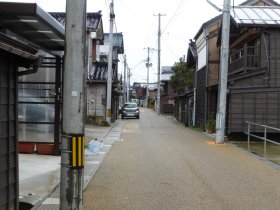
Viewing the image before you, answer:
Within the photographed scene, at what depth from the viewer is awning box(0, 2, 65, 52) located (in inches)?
289

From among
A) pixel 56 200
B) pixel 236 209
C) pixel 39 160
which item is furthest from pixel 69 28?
pixel 39 160

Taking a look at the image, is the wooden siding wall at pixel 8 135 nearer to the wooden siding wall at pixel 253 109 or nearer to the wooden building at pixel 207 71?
the wooden siding wall at pixel 253 109

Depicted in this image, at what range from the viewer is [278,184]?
9.74 m

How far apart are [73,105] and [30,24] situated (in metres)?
3.22

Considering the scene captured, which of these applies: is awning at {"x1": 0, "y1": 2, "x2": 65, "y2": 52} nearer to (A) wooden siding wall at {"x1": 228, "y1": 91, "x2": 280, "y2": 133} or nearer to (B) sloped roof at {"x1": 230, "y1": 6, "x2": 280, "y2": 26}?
(A) wooden siding wall at {"x1": 228, "y1": 91, "x2": 280, "y2": 133}

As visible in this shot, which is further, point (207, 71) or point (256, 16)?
point (207, 71)

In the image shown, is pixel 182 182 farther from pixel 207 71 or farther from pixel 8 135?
pixel 207 71

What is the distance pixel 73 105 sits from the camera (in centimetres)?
585

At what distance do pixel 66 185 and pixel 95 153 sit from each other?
898 centimetres

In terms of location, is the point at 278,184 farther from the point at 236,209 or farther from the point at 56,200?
the point at 56,200

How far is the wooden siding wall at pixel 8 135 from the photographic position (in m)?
6.18

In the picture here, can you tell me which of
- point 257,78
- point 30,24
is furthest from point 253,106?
point 30,24

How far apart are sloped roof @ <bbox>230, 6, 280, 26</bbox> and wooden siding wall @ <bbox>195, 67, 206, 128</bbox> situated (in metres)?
7.32

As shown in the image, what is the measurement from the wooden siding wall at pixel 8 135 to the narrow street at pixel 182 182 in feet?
4.70
